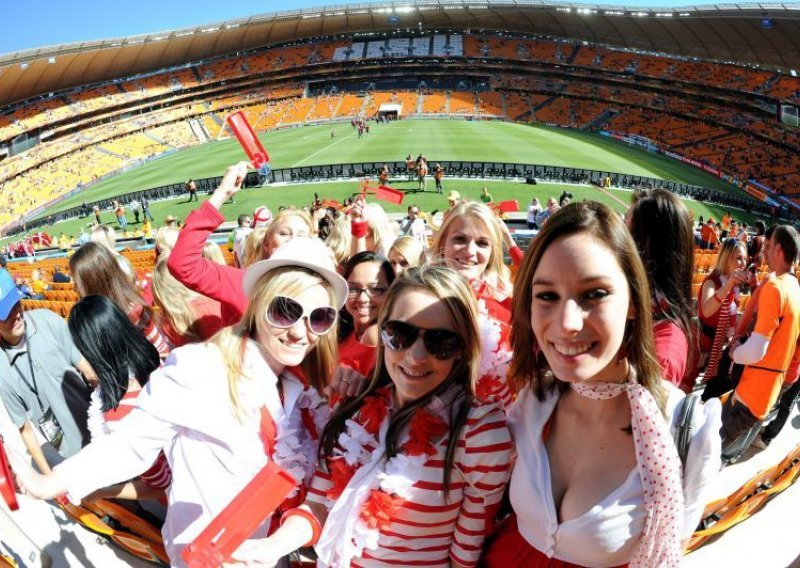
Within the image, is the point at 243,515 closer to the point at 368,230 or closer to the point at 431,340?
the point at 431,340

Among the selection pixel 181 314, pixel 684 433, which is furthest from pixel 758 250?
pixel 181 314

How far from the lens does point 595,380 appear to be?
1519 millimetres

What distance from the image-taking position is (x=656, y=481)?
138 cm

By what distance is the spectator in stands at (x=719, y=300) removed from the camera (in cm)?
351

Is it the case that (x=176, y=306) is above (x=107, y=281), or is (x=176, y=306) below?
below

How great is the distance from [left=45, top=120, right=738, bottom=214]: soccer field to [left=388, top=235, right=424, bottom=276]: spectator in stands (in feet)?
71.9

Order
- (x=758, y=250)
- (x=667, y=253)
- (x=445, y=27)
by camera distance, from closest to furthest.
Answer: (x=667, y=253) → (x=758, y=250) → (x=445, y=27)

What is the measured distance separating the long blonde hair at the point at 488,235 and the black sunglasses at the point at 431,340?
48.0 inches

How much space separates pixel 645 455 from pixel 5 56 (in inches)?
2177

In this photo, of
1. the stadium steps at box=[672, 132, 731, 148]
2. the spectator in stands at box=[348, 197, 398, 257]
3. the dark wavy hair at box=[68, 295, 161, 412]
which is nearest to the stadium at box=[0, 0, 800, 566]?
the stadium steps at box=[672, 132, 731, 148]

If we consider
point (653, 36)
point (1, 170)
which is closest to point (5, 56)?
point (1, 170)

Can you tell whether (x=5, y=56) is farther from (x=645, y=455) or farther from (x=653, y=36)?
(x=653, y=36)

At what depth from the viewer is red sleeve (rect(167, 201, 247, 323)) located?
9.43 feet

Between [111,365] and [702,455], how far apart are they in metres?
2.79
